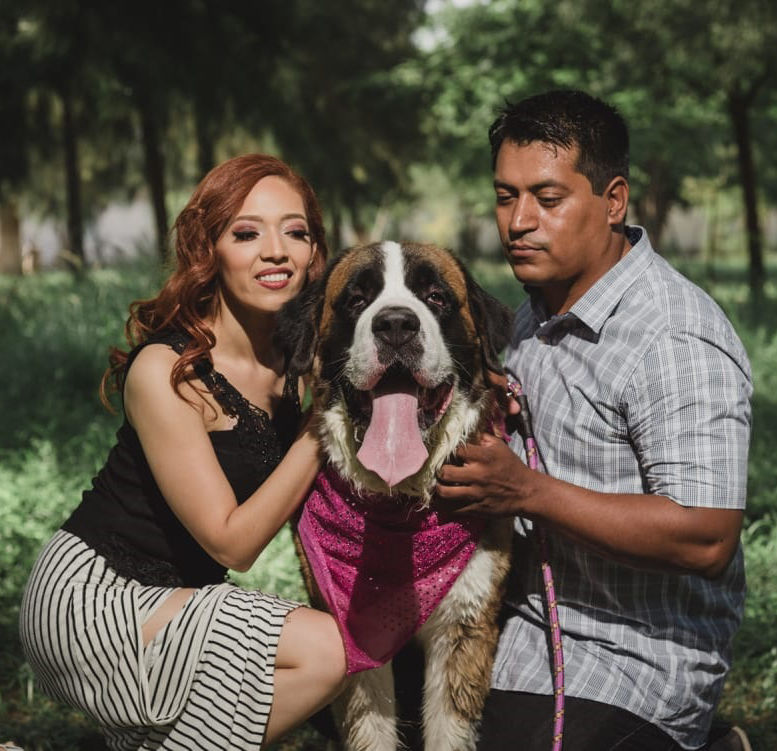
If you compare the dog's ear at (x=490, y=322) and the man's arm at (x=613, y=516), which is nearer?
the man's arm at (x=613, y=516)

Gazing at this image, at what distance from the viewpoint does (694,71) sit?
12.4 metres

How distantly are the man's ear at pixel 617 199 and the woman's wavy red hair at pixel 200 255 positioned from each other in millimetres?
967

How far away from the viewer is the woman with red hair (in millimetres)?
2463

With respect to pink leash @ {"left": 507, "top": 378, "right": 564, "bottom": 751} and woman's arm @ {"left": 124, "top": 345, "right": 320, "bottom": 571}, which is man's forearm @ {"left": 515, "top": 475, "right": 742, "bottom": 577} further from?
woman's arm @ {"left": 124, "top": 345, "right": 320, "bottom": 571}

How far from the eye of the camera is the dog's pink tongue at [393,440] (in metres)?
2.36

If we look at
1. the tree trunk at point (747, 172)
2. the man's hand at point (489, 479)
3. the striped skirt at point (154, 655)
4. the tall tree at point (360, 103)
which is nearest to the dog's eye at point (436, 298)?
the man's hand at point (489, 479)

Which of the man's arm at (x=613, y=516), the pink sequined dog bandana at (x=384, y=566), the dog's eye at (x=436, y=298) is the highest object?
the dog's eye at (x=436, y=298)

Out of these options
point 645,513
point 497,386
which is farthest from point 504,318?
point 645,513

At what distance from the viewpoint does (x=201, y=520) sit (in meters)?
Answer: 2.56

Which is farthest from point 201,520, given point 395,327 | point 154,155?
point 154,155

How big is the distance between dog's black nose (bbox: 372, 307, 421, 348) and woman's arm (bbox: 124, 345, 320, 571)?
45 cm

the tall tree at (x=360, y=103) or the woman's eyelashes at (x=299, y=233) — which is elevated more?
the tall tree at (x=360, y=103)

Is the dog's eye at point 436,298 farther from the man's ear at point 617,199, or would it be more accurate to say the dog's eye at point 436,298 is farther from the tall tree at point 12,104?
the tall tree at point 12,104

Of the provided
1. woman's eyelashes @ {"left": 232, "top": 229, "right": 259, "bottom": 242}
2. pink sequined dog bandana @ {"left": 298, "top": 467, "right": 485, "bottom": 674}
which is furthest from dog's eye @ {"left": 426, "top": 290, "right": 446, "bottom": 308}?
woman's eyelashes @ {"left": 232, "top": 229, "right": 259, "bottom": 242}
